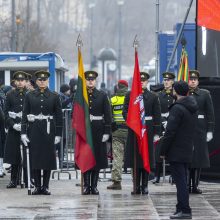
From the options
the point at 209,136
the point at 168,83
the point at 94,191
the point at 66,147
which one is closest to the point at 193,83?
the point at 209,136

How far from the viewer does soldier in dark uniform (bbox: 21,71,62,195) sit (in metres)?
19.3

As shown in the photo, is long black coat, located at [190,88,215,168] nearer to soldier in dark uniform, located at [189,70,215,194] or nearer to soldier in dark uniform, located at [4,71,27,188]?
soldier in dark uniform, located at [189,70,215,194]

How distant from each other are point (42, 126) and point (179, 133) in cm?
348

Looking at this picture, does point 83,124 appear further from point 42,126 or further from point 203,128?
point 203,128

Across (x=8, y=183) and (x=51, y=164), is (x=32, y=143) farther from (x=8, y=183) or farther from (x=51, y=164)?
(x=8, y=183)

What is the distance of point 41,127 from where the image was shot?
19.4m

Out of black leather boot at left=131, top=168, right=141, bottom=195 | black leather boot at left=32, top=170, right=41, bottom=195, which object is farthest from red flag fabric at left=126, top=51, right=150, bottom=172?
black leather boot at left=32, top=170, right=41, bottom=195

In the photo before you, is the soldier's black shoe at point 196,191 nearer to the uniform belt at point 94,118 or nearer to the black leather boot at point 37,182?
the uniform belt at point 94,118

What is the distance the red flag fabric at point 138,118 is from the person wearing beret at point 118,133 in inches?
47.1

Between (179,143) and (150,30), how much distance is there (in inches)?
4282

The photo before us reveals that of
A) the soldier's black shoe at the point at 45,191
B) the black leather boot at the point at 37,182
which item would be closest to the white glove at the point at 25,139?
the black leather boot at the point at 37,182

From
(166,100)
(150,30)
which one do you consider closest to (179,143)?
(166,100)

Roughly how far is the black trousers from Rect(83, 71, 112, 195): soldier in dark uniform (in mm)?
3134

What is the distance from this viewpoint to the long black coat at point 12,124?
20.5 meters
